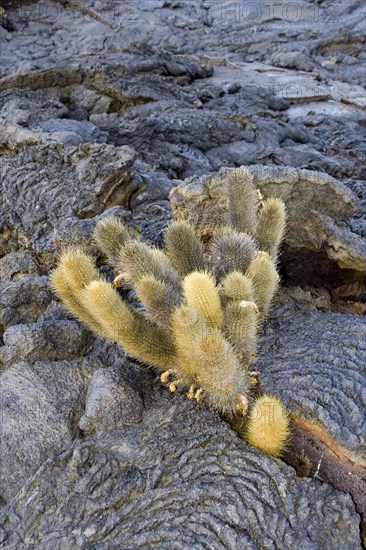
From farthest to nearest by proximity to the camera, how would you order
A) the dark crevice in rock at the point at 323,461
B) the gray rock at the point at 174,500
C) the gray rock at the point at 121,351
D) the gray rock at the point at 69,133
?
the gray rock at the point at 69,133
the dark crevice in rock at the point at 323,461
the gray rock at the point at 121,351
the gray rock at the point at 174,500

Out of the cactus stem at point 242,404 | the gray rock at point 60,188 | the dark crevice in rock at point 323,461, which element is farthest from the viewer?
the gray rock at point 60,188

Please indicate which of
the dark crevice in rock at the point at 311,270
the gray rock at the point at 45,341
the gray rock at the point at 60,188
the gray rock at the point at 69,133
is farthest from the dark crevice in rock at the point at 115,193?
the dark crevice in rock at the point at 311,270

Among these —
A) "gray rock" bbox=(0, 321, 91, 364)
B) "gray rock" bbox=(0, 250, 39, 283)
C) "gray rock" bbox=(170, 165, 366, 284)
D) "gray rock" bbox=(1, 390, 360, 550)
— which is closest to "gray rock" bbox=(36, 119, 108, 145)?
"gray rock" bbox=(0, 250, 39, 283)

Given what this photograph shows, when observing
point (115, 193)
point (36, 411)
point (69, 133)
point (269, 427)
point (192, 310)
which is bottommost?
point (36, 411)

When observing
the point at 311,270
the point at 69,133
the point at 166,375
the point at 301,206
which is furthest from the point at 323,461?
the point at 69,133

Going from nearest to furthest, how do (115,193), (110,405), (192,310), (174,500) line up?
(174,500), (192,310), (110,405), (115,193)

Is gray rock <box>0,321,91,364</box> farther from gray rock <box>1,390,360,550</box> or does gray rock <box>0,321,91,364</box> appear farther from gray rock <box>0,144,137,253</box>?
gray rock <box>0,144,137,253</box>

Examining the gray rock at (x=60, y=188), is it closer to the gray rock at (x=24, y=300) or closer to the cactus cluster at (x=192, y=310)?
the gray rock at (x=24, y=300)

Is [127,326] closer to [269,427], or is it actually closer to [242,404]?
[242,404]

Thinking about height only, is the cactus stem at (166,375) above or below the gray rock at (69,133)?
below

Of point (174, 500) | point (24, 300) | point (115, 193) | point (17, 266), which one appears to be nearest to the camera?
point (174, 500)

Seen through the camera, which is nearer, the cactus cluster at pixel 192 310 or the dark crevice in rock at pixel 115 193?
the cactus cluster at pixel 192 310
